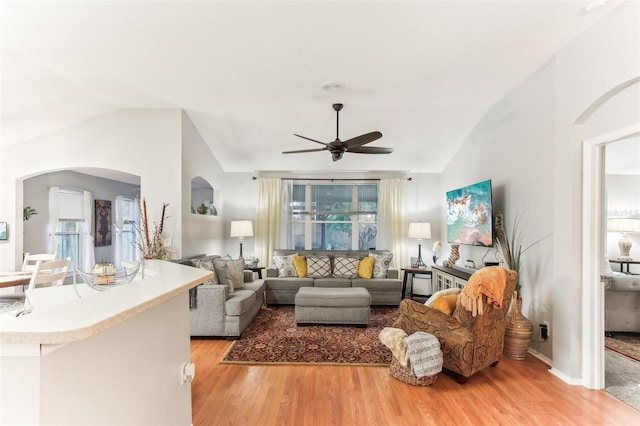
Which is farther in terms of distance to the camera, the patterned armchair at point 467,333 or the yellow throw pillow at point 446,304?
the yellow throw pillow at point 446,304

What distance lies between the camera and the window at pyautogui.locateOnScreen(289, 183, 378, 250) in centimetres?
667

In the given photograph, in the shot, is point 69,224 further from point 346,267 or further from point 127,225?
point 346,267

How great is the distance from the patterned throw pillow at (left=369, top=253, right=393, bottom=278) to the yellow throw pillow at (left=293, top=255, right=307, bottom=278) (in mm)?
1181

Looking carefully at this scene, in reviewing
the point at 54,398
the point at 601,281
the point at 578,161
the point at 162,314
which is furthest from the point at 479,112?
the point at 54,398

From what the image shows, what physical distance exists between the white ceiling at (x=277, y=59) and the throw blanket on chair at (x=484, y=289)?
76.6 inches

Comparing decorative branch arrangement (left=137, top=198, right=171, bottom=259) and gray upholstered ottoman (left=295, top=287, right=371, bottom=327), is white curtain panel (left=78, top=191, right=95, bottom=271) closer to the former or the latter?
decorative branch arrangement (left=137, top=198, right=171, bottom=259)

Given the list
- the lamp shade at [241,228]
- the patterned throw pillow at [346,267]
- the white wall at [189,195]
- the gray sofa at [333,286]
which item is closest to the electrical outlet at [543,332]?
the gray sofa at [333,286]

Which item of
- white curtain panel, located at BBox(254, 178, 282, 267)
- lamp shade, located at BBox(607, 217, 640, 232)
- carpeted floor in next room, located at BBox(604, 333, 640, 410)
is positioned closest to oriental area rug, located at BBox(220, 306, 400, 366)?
carpeted floor in next room, located at BBox(604, 333, 640, 410)

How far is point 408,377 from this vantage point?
2.65 metres

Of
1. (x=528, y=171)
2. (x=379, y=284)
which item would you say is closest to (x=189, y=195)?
(x=379, y=284)

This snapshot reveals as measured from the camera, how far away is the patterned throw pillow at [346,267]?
5.46 metres

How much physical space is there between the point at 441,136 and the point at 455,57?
2219 mm

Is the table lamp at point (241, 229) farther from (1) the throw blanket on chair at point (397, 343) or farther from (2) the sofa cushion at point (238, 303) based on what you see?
(1) the throw blanket on chair at point (397, 343)

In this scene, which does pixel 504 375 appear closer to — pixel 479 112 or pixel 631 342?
pixel 631 342
